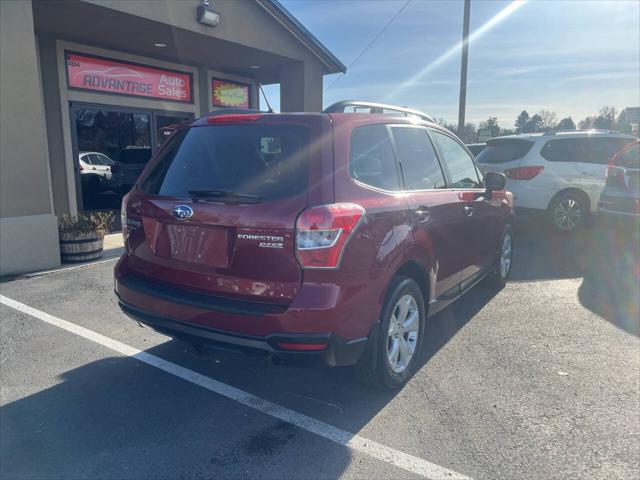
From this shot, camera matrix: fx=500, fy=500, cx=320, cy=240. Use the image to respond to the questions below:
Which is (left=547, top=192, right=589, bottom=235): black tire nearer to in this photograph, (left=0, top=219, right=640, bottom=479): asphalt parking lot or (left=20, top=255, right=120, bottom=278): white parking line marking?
(left=0, top=219, right=640, bottom=479): asphalt parking lot

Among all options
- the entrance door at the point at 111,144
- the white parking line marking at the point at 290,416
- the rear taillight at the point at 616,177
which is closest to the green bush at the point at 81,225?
the entrance door at the point at 111,144

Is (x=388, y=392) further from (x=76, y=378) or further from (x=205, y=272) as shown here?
(x=76, y=378)

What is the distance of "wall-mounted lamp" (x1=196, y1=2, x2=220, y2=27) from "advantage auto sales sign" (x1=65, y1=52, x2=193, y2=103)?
2.39 m

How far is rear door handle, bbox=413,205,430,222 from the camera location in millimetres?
3549

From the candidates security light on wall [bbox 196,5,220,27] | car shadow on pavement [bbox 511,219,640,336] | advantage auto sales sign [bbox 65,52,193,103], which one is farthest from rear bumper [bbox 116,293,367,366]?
advantage auto sales sign [bbox 65,52,193,103]

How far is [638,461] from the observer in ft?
8.93

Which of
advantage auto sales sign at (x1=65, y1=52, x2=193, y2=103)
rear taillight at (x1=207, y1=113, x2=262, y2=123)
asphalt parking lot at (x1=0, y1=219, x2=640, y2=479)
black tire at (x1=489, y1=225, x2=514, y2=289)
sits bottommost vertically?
asphalt parking lot at (x1=0, y1=219, x2=640, y2=479)

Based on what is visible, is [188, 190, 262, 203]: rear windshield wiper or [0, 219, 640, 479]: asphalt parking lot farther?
[188, 190, 262, 203]: rear windshield wiper

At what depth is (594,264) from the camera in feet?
23.8

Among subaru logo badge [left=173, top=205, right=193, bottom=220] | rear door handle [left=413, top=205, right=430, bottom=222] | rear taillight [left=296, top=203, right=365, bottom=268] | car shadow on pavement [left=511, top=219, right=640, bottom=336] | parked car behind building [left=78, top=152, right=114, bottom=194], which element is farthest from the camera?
parked car behind building [left=78, top=152, right=114, bottom=194]

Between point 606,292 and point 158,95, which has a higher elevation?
point 158,95

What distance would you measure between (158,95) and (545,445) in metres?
10.0

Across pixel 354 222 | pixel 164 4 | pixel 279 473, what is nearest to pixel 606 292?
pixel 354 222

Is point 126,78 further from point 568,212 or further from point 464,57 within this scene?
point 464,57
